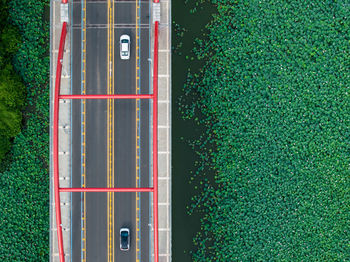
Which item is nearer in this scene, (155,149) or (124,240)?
(155,149)

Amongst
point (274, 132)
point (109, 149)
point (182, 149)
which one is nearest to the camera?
point (109, 149)

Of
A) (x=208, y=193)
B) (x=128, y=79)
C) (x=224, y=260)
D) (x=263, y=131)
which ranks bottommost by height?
(x=224, y=260)

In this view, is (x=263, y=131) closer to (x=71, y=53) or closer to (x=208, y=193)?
(x=208, y=193)

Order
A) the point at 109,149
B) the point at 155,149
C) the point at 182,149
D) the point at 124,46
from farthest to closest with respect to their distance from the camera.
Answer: the point at 182,149 → the point at 109,149 → the point at 124,46 → the point at 155,149

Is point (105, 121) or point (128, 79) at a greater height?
point (128, 79)

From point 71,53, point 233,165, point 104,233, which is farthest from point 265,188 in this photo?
point 71,53

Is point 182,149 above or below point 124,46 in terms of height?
below

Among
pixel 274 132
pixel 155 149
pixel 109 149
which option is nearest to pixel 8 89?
pixel 109 149

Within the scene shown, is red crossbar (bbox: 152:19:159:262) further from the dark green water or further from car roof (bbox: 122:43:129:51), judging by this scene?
the dark green water

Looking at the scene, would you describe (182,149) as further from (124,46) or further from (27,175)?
(27,175)
